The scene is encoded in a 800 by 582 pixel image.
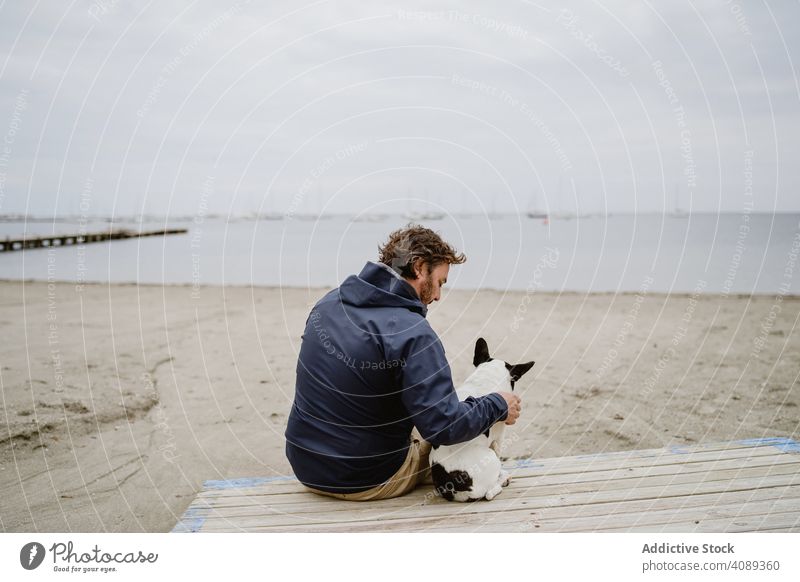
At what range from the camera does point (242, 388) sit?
28.8 feet

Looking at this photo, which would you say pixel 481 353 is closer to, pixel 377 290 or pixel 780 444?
pixel 377 290

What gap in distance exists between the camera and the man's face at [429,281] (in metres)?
3.71

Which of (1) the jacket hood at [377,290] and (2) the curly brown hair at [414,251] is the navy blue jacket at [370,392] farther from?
(2) the curly brown hair at [414,251]

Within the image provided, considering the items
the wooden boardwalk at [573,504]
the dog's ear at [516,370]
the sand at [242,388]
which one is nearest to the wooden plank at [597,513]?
the wooden boardwalk at [573,504]

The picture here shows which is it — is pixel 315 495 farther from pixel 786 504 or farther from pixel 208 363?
pixel 208 363

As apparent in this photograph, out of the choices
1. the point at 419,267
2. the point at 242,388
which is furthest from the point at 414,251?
the point at 242,388

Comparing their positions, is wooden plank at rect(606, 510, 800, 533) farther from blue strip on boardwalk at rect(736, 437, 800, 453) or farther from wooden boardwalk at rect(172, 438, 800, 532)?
blue strip on boardwalk at rect(736, 437, 800, 453)

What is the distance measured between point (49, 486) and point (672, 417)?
679 cm

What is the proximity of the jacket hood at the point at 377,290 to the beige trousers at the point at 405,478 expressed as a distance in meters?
1.00

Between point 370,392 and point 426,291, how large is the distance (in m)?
0.74

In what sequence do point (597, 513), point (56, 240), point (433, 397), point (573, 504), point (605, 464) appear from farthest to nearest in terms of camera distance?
point (56, 240) < point (605, 464) < point (573, 504) < point (597, 513) < point (433, 397)

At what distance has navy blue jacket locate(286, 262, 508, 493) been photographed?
3.29 meters

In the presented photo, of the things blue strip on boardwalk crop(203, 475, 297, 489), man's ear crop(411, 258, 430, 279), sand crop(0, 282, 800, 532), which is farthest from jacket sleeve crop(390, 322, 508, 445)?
sand crop(0, 282, 800, 532)

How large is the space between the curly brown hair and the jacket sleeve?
462 mm
